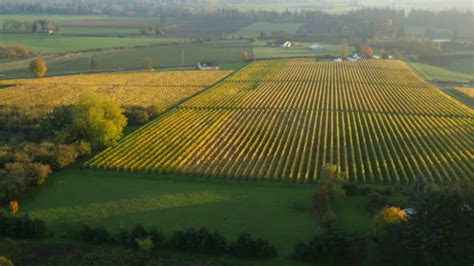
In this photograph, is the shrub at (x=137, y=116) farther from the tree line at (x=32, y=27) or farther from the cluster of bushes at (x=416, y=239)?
the tree line at (x=32, y=27)

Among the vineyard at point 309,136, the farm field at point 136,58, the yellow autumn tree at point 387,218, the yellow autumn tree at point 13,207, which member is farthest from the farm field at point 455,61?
the yellow autumn tree at point 13,207

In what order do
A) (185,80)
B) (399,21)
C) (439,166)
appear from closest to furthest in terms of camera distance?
(439,166) → (185,80) → (399,21)

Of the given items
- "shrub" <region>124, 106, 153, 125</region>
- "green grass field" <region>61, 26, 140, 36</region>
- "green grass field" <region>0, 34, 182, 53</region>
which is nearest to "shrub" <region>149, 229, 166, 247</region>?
"shrub" <region>124, 106, 153, 125</region>

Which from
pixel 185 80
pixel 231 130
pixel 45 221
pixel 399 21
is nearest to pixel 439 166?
pixel 231 130

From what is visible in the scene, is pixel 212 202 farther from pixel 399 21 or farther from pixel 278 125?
pixel 399 21

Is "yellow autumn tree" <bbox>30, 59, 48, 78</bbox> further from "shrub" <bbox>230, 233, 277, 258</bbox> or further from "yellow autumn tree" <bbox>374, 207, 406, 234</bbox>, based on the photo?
"yellow autumn tree" <bbox>374, 207, 406, 234</bbox>

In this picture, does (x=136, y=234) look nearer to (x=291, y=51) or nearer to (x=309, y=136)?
(x=309, y=136)
